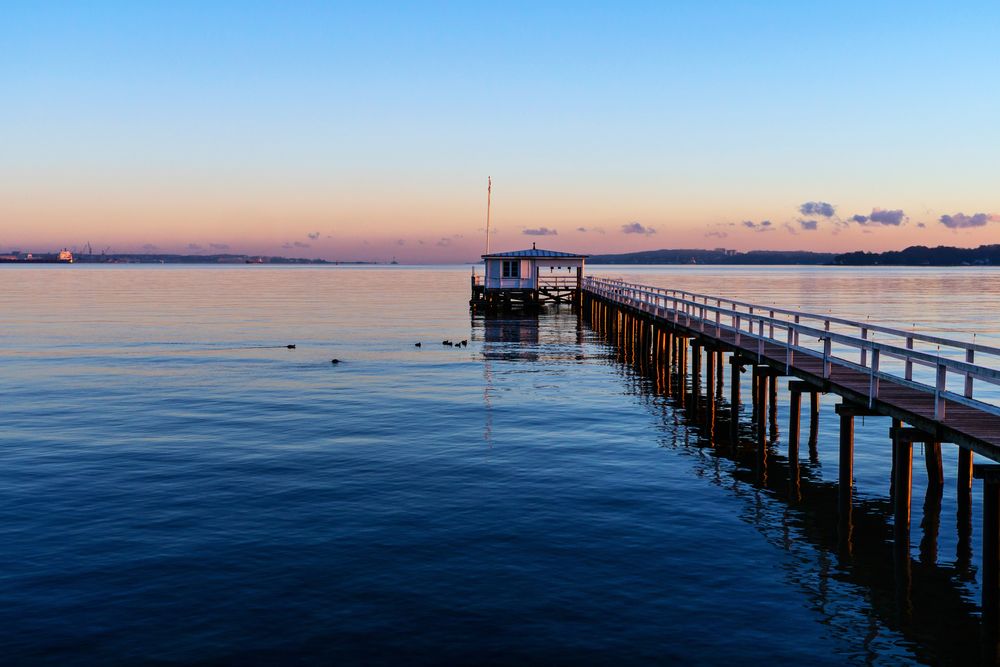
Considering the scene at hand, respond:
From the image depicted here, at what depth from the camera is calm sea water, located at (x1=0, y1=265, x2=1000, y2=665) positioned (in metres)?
11.4

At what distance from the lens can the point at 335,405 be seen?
2941 centimetres

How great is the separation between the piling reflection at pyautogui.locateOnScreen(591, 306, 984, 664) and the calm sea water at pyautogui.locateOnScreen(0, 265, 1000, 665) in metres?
0.07

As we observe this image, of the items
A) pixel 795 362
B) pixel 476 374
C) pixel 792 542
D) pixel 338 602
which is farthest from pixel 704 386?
pixel 338 602

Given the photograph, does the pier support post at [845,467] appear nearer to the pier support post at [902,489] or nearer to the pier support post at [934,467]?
the pier support post at [902,489]

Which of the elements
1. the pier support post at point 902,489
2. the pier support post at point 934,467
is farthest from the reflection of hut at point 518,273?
the pier support post at point 902,489

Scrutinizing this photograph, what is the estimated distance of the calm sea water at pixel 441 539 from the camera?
37.3 feet

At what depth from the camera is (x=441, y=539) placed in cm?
1519

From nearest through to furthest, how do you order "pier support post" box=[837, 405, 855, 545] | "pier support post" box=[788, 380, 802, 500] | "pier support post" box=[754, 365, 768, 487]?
"pier support post" box=[837, 405, 855, 545]
"pier support post" box=[788, 380, 802, 500]
"pier support post" box=[754, 365, 768, 487]

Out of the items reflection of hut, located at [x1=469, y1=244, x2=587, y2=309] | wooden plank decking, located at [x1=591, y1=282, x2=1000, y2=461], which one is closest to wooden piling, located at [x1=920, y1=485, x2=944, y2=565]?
wooden plank decking, located at [x1=591, y1=282, x2=1000, y2=461]

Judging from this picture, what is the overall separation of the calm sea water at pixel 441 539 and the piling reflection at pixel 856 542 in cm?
7

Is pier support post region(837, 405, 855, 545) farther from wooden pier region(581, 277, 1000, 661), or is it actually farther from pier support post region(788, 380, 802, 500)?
pier support post region(788, 380, 802, 500)

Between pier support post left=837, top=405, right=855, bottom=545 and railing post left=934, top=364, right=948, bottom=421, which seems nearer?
railing post left=934, top=364, right=948, bottom=421

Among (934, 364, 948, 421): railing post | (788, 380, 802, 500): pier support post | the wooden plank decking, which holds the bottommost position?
(788, 380, 802, 500): pier support post

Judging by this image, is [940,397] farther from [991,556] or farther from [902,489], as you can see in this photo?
[991,556]
